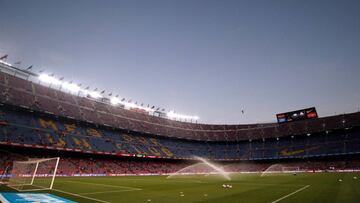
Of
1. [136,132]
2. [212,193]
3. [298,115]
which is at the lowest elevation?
[212,193]

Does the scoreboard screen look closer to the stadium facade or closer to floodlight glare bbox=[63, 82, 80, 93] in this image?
the stadium facade

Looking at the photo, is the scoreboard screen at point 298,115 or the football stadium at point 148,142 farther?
the scoreboard screen at point 298,115

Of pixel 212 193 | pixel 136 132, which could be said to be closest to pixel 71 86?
pixel 136 132

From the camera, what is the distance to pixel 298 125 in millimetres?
87750

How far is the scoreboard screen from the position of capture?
85625 millimetres

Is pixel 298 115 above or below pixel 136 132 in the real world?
above

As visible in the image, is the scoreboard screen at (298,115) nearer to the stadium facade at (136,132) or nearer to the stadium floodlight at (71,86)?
the stadium facade at (136,132)

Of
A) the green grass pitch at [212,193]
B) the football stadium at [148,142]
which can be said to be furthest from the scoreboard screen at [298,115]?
the green grass pitch at [212,193]

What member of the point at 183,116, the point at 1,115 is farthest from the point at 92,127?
the point at 183,116

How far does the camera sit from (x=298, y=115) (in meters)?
88.2

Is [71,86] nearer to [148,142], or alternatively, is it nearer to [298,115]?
[148,142]

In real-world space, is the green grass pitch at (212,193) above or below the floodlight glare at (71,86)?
below

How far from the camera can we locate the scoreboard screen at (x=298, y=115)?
281 ft

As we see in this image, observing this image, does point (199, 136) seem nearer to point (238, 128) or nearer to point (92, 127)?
point (238, 128)
